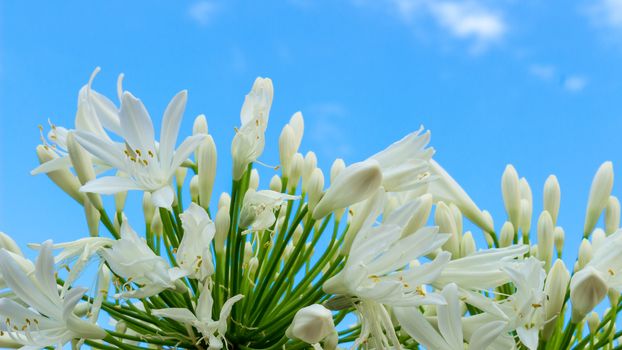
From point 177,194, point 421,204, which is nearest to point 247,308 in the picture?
point 177,194

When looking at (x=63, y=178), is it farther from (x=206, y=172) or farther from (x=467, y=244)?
(x=467, y=244)

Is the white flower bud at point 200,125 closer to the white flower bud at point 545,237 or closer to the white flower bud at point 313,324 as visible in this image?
the white flower bud at point 313,324

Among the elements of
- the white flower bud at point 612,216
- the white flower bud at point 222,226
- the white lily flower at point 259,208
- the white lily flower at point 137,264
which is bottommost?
the white lily flower at point 137,264

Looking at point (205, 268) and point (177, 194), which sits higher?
point (177, 194)

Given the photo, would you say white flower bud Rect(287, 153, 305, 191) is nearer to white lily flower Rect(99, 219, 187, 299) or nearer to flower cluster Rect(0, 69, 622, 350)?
flower cluster Rect(0, 69, 622, 350)

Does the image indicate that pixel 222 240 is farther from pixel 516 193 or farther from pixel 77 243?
pixel 516 193

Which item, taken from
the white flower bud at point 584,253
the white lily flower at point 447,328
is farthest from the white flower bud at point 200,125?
the white flower bud at point 584,253
